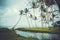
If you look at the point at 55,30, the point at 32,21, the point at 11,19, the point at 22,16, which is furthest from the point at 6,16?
the point at 55,30

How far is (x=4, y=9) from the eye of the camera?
5.78 ft

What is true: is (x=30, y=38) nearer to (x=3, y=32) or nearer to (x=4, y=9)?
(x=3, y=32)

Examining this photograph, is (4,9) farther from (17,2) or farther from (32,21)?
(32,21)

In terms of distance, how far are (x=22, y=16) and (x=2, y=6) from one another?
25cm

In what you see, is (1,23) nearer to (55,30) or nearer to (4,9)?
(4,9)

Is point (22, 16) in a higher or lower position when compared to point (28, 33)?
higher

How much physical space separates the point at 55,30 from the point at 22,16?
397 millimetres

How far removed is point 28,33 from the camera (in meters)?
1.76

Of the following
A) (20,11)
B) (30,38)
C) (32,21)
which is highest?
(20,11)

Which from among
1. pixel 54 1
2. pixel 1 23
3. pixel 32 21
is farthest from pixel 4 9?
pixel 54 1

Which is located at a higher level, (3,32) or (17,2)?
(17,2)

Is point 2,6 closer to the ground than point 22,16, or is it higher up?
higher up

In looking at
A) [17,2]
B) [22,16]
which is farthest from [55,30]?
[17,2]

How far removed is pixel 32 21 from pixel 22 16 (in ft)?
0.40
